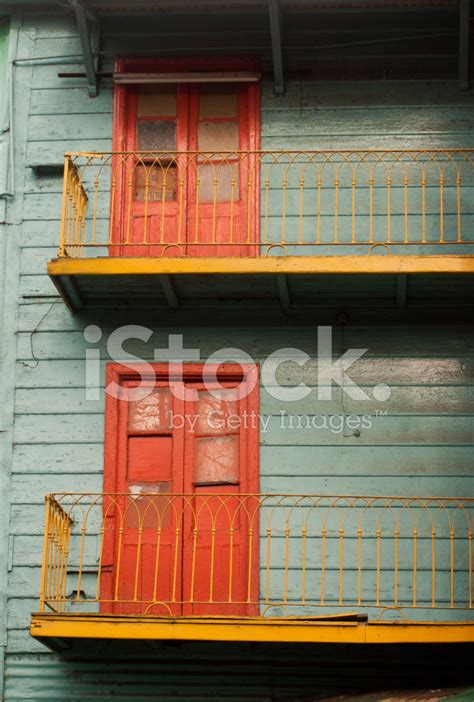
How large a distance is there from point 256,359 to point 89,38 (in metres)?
3.89

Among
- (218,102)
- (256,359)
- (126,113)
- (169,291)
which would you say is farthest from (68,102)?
(256,359)

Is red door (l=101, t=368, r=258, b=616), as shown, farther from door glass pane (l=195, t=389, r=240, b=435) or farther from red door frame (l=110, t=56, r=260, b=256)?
red door frame (l=110, t=56, r=260, b=256)

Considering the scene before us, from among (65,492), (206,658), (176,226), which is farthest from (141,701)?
(176,226)

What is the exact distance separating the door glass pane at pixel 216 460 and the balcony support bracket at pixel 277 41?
145 inches

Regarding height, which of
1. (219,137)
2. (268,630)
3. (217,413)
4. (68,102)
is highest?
(68,102)

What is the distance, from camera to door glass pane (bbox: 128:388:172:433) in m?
13.1

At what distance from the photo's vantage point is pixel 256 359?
13125mm

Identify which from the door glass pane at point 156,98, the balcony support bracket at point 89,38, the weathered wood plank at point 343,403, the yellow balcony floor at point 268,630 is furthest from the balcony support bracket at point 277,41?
the yellow balcony floor at point 268,630

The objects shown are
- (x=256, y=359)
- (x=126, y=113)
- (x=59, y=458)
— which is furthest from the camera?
(x=126, y=113)

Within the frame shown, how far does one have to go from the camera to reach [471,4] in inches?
542

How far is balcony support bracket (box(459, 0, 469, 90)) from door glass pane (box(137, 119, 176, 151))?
2.97m

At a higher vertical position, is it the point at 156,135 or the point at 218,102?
the point at 218,102

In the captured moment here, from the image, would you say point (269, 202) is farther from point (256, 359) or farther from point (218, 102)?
point (256, 359)

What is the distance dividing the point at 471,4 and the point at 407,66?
2.87 feet
